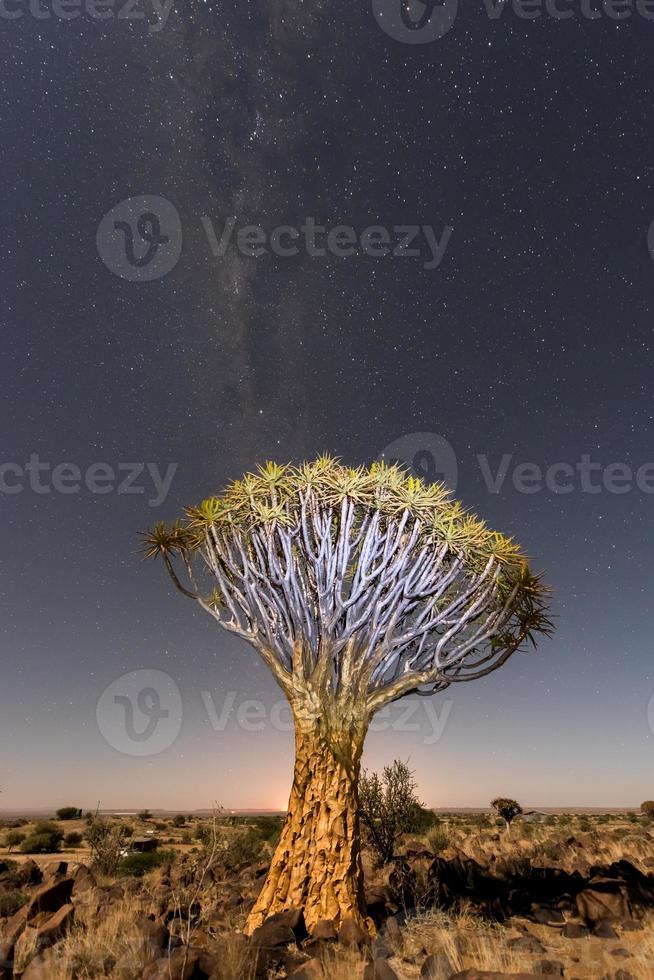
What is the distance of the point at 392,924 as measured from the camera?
311 inches

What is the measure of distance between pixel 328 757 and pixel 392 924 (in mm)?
2241

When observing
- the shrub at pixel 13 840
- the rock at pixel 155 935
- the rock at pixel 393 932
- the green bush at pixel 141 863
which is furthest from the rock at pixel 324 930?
the shrub at pixel 13 840

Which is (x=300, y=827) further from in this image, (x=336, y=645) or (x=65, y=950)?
(x=65, y=950)

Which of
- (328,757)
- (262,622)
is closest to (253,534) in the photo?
(262,622)

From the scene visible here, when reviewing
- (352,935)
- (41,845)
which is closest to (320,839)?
(352,935)

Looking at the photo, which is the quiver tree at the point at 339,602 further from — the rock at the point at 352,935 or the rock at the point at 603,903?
the rock at the point at 603,903

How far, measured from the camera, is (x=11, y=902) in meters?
9.68

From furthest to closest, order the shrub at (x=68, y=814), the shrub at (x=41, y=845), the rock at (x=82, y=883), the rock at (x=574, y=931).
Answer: the shrub at (x=68, y=814) → the shrub at (x=41, y=845) → the rock at (x=82, y=883) → the rock at (x=574, y=931)

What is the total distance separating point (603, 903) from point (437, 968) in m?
4.69

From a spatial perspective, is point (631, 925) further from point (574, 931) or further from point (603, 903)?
point (574, 931)

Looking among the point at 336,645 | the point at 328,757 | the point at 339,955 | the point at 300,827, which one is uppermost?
the point at 336,645

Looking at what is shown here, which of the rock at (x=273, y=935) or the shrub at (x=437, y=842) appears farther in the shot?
the shrub at (x=437, y=842)

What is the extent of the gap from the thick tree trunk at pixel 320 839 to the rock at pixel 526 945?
183 cm

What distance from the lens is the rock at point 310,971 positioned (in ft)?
17.4
